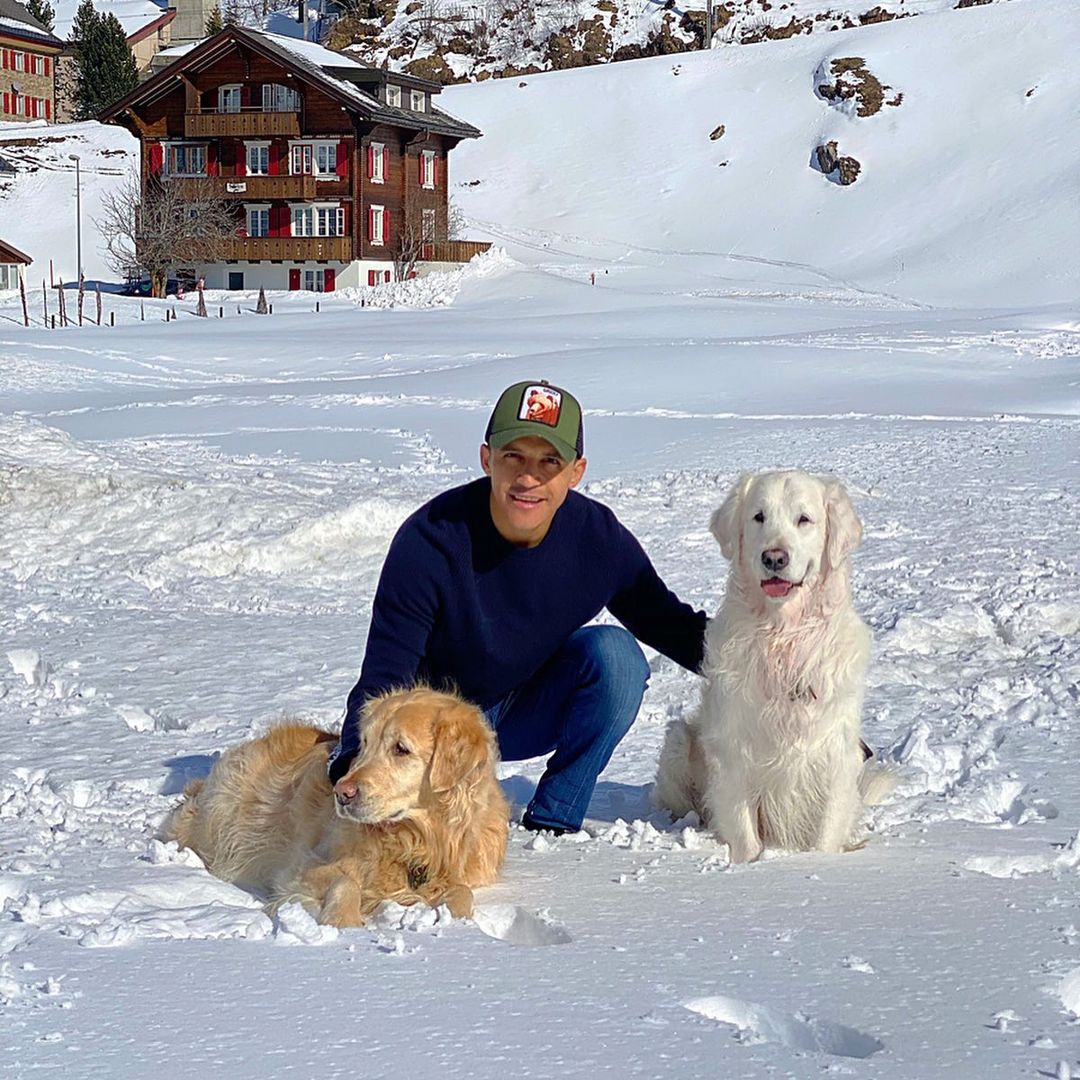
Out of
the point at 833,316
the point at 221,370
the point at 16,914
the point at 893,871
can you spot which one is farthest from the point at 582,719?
the point at 833,316

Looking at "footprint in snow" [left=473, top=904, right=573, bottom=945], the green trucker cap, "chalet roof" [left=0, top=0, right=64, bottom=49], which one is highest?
"chalet roof" [left=0, top=0, right=64, bottom=49]

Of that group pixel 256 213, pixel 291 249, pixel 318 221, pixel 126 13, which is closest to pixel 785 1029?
pixel 291 249

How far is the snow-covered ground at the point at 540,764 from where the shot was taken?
262 centimetres

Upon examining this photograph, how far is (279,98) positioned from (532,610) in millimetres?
45173

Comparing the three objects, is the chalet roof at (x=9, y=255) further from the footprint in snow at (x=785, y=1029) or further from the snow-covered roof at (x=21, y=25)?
the footprint in snow at (x=785, y=1029)

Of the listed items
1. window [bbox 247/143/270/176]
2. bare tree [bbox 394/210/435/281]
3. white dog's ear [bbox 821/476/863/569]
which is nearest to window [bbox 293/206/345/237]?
window [bbox 247/143/270/176]

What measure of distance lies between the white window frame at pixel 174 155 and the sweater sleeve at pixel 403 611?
45.9 metres

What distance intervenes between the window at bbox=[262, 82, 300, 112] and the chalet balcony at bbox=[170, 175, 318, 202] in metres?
2.11

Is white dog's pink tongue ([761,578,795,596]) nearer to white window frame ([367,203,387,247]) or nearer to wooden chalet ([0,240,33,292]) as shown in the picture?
white window frame ([367,203,387,247])

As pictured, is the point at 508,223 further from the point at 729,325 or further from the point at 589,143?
the point at 729,325

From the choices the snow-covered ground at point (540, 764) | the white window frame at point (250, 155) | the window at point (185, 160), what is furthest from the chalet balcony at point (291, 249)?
the snow-covered ground at point (540, 764)

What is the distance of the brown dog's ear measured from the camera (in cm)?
340

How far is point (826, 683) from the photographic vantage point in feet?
13.0

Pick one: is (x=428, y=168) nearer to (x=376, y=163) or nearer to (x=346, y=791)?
(x=376, y=163)
